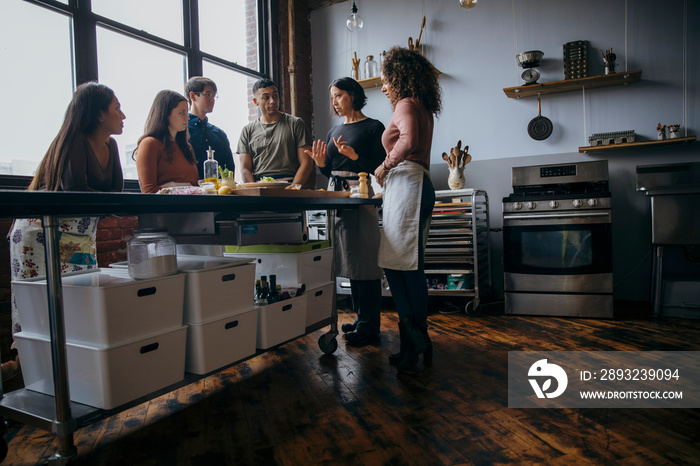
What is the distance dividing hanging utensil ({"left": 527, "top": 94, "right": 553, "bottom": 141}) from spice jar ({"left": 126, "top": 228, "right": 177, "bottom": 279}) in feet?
10.6

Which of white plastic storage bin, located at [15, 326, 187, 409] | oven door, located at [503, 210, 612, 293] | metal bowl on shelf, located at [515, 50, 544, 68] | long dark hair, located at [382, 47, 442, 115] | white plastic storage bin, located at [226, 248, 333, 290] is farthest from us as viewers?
metal bowl on shelf, located at [515, 50, 544, 68]

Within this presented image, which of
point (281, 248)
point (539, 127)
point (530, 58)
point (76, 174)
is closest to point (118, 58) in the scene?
point (76, 174)

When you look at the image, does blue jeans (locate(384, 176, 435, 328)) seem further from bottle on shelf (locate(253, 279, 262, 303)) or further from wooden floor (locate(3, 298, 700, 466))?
bottle on shelf (locate(253, 279, 262, 303))

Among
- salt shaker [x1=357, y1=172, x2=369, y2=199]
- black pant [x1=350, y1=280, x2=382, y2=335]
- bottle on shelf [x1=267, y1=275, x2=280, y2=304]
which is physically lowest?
black pant [x1=350, y1=280, x2=382, y2=335]

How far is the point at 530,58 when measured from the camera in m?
3.78

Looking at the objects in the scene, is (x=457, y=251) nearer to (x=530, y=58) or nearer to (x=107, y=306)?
(x=530, y=58)

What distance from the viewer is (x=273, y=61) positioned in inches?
186

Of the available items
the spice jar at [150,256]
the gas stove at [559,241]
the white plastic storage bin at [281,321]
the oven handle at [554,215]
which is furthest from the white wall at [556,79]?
the spice jar at [150,256]

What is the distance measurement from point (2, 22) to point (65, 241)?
5.02 ft

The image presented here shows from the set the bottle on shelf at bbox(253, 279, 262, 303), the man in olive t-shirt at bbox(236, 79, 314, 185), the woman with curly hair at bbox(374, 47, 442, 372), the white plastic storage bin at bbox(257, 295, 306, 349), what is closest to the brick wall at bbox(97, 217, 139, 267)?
the man in olive t-shirt at bbox(236, 79, 314, 185)

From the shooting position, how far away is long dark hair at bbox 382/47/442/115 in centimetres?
219

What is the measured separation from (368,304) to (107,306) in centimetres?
155

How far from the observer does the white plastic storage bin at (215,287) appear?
1699 mm

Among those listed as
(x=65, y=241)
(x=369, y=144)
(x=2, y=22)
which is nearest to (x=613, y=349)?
(x=369, y=144)
